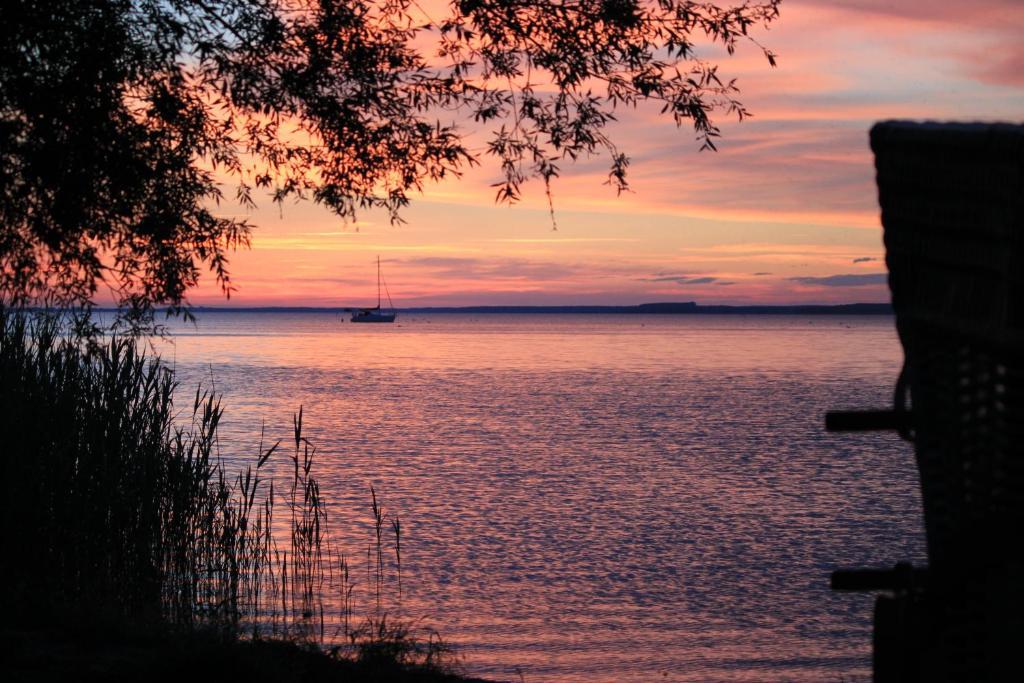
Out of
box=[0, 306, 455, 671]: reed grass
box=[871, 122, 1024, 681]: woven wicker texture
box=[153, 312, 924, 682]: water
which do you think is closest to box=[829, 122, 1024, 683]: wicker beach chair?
box=[871, 122, 1024, 681]: woven wicker texture

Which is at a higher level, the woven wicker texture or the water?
the woven wicker texture

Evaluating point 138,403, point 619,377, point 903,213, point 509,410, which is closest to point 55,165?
point 138,403

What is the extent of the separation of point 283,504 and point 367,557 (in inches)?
172

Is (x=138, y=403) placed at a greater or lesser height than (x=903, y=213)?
lesser

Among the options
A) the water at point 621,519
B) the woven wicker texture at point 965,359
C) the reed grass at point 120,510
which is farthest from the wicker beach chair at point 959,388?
the water at point 621,519

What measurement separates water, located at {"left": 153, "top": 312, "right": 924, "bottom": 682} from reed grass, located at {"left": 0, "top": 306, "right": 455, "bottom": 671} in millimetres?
1893

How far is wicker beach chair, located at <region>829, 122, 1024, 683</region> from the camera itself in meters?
1.96

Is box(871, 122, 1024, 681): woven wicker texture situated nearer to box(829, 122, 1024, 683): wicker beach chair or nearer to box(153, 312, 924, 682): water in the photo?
box(829, 122, 1024, 683): wicker beach chair

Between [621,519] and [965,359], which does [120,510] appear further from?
[621,519]

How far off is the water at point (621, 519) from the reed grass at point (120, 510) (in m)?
1.89

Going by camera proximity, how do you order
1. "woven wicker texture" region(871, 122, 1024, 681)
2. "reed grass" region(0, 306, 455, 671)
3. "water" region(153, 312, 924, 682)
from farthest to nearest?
1. "water" region(153, 312, 924, 682)
2. "reed grass" region(0, 306, 455, 671)
3. "woven wicker texture" region(871, 122, 1024, 681)

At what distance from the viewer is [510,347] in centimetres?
11531

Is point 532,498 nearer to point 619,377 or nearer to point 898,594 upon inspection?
point 898,594

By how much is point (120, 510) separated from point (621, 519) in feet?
37.4
